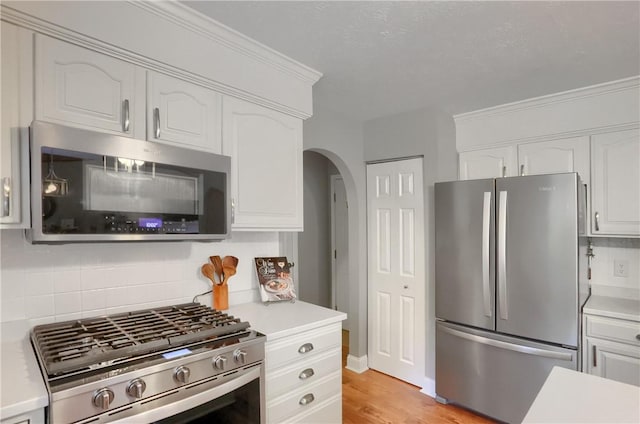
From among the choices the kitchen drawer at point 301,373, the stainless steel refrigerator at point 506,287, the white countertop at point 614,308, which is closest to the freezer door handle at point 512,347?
the stainless steel refrigerator at point 506,287

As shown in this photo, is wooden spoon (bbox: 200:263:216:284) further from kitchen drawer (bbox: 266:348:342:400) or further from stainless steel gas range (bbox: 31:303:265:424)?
kitchen drawer (bbox: 266:348:342:400)

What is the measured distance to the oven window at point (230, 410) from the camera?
1248 millimetres

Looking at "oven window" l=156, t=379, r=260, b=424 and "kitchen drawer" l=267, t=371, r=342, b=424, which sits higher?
"oven window" l=156, t=379, r=260, b=424

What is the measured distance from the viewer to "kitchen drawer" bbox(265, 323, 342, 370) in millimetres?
1577

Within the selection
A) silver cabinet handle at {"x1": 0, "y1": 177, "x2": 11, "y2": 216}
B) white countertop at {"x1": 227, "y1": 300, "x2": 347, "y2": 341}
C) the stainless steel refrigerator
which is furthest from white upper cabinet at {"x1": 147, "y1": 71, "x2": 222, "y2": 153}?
the stainless steel refrigerator

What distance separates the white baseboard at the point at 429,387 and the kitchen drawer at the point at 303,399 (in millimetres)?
1279

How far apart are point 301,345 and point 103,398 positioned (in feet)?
2.85

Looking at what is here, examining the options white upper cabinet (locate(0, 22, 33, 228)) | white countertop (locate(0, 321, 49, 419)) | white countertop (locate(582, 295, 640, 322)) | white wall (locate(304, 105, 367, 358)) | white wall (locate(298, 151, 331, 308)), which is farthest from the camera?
white wall (locate(298, 151, 331, 308))

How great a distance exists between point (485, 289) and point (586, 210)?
92 centimetres

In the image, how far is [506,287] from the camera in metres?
2.31

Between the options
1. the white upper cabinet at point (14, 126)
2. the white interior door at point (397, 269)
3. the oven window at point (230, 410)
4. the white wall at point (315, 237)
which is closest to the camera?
the white upper cabinet at point (14, 126)

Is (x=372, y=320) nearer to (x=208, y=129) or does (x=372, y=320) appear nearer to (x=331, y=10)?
(x=208, y=129)

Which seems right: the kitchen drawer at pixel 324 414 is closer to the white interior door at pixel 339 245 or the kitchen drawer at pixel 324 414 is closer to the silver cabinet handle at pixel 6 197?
the silver cabinet handle at pixel 6 197

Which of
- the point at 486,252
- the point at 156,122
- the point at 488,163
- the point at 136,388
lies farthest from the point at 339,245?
the point at 136,388
